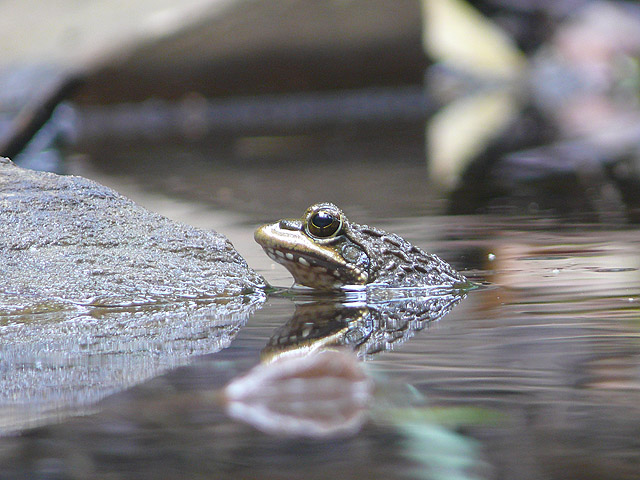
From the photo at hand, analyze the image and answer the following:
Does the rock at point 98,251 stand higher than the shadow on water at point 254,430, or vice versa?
the rock at point 98,251

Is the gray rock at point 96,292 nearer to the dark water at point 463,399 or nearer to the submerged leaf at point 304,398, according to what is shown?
the dark water at point 463,399

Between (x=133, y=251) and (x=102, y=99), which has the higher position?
(x=102, y=99)

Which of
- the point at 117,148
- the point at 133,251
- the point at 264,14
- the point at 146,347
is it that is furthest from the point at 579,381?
the point at 264,14

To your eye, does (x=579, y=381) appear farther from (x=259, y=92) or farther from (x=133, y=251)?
(x=259, y=92)

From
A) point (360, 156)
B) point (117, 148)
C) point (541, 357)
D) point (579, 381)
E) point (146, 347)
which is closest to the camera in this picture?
point (579, 381)

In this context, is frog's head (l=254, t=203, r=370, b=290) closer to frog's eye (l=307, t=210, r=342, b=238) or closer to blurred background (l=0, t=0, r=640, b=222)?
frog's eye (l=307, t=210, r=342, b=238)

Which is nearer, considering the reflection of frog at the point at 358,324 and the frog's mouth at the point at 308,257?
the reflection of frog at the point at 358,324

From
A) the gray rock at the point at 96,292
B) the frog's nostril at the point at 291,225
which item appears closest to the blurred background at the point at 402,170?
the gray rock at the point at 96,292
